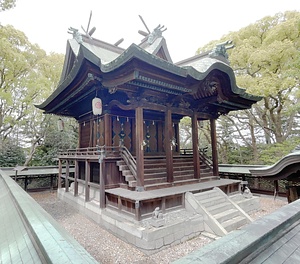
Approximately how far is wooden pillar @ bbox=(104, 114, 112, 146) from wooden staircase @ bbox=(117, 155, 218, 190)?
1.20m

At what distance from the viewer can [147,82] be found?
17.1ft

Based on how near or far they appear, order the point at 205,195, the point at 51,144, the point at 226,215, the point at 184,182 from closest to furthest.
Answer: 1. the point at 226,215
2. the point at 205,195
3. the point at 184,182
4. the point at 51,144

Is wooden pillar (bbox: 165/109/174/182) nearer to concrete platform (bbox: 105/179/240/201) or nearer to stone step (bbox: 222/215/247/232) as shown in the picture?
concrete platform (bbox: 105/179/240/201)

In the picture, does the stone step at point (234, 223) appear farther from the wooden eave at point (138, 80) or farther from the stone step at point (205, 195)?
the wooden eave at point (138, 80)

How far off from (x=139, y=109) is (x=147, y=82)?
111 centimetres

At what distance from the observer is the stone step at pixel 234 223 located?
5.05m

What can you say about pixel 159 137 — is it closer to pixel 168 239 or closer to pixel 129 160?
pixel 129 160

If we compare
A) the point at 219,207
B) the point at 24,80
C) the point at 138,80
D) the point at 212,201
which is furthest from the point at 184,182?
the point at 24,80

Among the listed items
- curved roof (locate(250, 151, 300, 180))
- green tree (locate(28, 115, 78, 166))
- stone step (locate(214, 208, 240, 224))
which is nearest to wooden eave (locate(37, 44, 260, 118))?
curved roof (locate(250, 151, 300, 180))

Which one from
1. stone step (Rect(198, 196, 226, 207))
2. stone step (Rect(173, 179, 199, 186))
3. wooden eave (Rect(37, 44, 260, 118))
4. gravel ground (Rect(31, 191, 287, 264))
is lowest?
gravel ground (Rect(31, 191, 287, 264))

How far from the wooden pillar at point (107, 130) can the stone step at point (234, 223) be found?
4820mm

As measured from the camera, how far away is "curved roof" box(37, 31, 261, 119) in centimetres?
464

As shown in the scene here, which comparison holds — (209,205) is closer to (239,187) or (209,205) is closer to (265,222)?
(239,187)

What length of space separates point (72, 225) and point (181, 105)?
5777 millimetres
